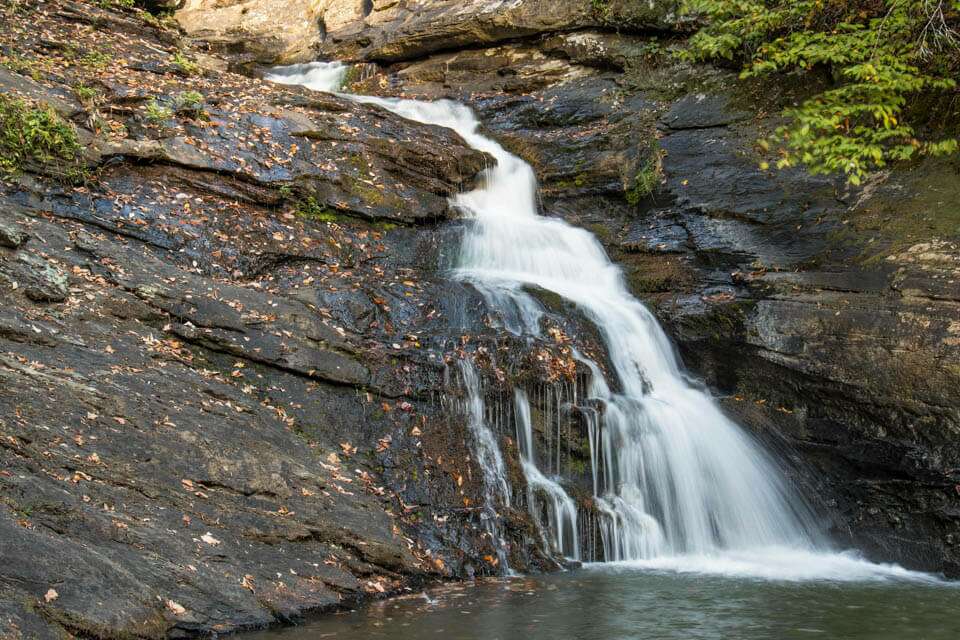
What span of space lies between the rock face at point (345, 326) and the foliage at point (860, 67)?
27.7 inches

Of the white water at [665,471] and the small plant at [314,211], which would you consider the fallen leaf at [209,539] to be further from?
the small plant at [314,211]

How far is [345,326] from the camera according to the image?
8031 millimetres

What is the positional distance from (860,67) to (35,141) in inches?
377

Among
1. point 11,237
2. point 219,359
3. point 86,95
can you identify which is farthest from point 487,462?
point 86,95

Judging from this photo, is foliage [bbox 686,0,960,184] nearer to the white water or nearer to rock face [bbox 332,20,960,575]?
rock face [bbox 332,20,960,575]

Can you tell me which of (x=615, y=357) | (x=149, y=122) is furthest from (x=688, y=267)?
(x=149, y=122)

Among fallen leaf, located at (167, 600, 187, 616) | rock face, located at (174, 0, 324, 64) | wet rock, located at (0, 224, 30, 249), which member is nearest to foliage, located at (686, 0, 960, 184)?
fallen leaf, located at (167, 600, 187, 616)

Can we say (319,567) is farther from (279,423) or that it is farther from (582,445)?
(582,445)

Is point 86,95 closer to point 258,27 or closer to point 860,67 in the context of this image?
point 860,67

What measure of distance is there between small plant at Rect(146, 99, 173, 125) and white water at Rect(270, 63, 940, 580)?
450 cm

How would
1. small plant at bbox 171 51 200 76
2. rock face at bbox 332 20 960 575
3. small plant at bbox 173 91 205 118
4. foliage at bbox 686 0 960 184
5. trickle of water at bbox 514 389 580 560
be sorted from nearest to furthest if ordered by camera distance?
1. trickle of water at bbox 514 389 580 560
2. rock face at bbox 332 20 960 575
3. foliage at bbox 686 0 960 184
4. small plant at bbox 173 91 205 118
5. small plant at bbox 171 51 200 76

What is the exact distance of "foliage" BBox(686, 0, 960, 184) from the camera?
8.50 meters

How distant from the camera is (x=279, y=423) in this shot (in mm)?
6766

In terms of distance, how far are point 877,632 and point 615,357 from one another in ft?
14.2
